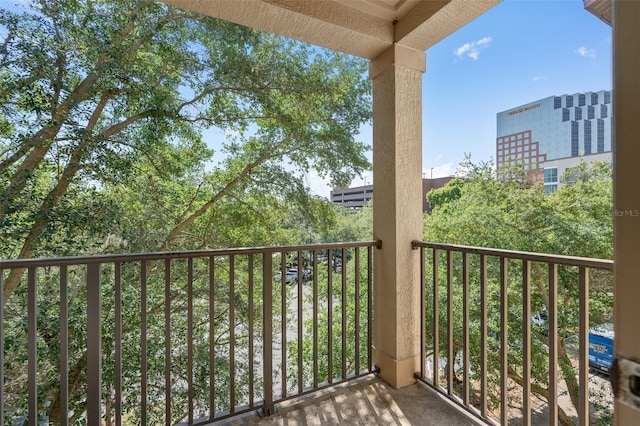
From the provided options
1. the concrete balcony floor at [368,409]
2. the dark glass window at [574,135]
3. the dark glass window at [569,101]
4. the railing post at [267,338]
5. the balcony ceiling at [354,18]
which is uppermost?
the balcony ceiling at [354,18]

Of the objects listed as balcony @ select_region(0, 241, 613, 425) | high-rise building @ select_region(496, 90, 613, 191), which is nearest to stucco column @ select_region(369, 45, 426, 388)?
balcony @ select_region(0, 241, 613, 425)

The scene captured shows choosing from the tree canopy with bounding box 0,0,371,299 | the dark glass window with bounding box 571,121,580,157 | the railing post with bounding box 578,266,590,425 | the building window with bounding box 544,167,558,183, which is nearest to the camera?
the railing post with bounding box 578,266,590,425

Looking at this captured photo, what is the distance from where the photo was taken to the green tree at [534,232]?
495 cm

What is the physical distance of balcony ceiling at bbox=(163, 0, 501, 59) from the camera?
171 cm

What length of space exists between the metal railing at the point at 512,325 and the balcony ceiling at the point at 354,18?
141cm

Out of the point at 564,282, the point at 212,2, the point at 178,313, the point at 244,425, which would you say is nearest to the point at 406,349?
the point at 244,425

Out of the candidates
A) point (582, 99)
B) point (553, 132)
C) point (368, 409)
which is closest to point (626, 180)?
point (368, 409)

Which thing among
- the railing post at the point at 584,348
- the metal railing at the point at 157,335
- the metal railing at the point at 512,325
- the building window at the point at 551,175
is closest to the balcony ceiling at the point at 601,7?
the metal railing at the point at 512,325

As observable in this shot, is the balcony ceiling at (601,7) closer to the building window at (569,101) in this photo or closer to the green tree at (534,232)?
the building window at (569,101)

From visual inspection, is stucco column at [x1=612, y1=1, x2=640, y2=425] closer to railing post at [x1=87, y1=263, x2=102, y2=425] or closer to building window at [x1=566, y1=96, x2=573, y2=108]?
railing post at [x1=87, y1=263, x2=102, y2=425]

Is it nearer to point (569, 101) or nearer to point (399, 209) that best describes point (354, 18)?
point (399, 209)

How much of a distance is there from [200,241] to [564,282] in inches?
244

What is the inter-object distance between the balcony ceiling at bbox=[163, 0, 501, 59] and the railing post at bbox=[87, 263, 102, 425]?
162cm

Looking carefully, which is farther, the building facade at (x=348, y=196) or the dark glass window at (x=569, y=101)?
the building facade at (x=348, y=196)
